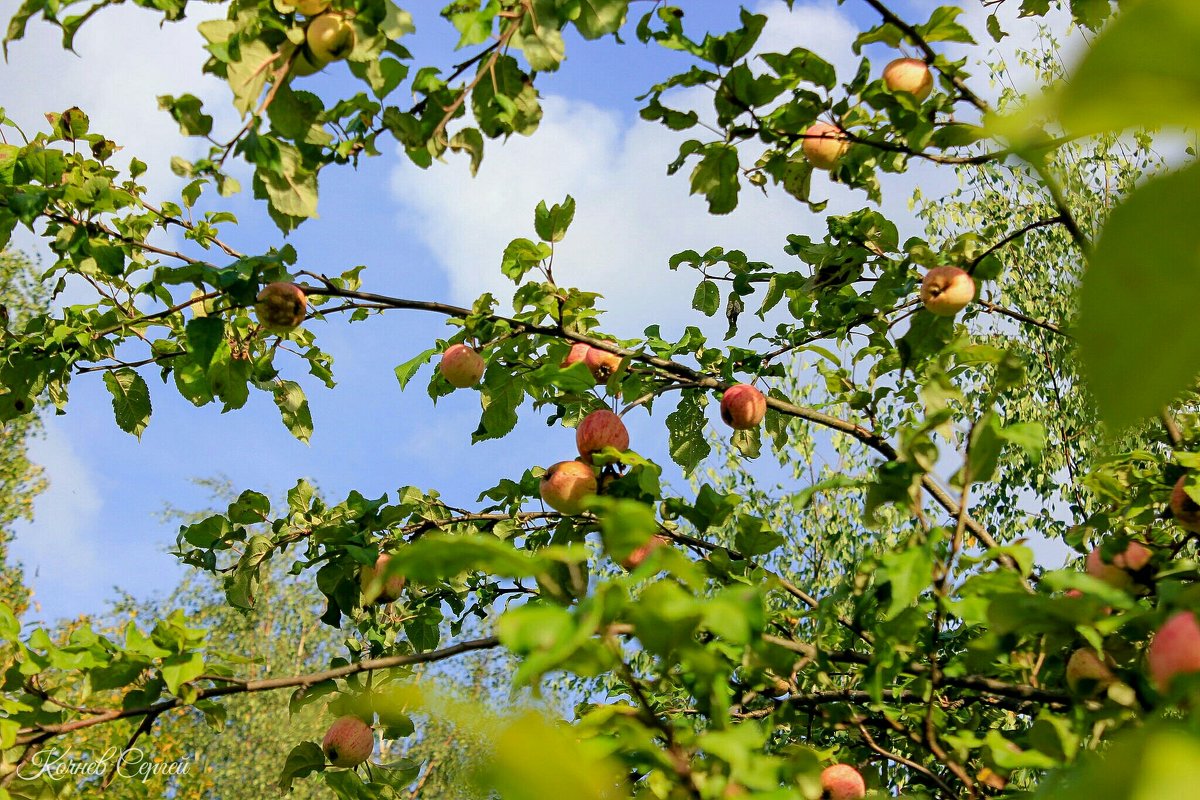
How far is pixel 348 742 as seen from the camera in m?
2.46

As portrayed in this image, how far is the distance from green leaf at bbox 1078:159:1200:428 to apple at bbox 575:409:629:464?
1.85m

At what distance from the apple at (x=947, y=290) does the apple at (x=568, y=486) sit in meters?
0.88

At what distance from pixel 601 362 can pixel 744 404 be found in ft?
1.26

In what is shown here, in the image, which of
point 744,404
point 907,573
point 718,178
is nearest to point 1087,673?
point 907,573

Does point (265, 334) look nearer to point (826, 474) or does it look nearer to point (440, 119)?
point (440, 119)

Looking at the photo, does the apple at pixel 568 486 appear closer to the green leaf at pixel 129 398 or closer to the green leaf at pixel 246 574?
the green leaf at pixel 246 574

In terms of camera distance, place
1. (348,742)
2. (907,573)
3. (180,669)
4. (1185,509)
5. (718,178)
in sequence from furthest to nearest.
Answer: (348,742) < (718,178) < (1185,509) < (180,669) < (907,573)

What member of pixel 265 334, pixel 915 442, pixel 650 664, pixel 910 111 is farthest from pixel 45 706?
pixel 650 664

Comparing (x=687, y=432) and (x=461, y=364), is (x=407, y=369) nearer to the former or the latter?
(x=461, y=364)

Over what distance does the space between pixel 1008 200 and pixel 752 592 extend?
9152 mm

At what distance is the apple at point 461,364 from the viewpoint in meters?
2.51

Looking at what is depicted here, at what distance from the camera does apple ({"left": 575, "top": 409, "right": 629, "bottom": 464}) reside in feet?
6.97

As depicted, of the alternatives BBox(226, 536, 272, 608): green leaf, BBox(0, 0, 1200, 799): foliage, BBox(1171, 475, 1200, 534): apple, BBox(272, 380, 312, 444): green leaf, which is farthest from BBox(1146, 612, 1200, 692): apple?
BBox(272, 380, 312, 444): green leaf

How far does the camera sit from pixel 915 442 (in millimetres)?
1366
